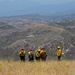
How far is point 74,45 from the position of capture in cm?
15462

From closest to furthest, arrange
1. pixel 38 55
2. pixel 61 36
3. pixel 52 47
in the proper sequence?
pixel 38 55, pixel 52 47, pixel 61 36

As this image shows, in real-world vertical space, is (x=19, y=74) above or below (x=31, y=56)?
above

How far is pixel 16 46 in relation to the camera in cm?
15875

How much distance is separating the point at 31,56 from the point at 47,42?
455 ft

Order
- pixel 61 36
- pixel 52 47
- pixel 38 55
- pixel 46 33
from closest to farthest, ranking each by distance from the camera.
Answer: pixel 38 55 → pixel 52 47 → pixel 61 36 → pixel 46 33

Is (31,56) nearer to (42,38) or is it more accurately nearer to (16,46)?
(16,46)

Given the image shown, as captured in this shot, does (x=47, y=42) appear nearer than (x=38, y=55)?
No

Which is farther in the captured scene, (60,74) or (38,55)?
(38,55)

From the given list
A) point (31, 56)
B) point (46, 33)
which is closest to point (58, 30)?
point (46, 33)

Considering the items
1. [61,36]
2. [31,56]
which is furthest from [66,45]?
[31,56]

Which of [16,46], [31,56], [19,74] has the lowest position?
[16,46]

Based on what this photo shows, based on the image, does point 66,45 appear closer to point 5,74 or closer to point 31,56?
point 31,56

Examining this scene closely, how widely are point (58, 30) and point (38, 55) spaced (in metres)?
170

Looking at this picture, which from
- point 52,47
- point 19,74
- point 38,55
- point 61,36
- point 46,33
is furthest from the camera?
point 46,33
